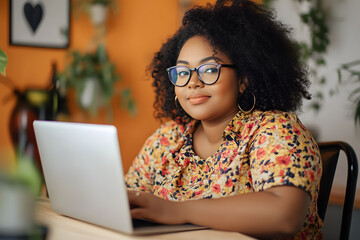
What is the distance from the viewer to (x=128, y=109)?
10.3 ft

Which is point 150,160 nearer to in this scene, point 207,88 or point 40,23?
point 207,88

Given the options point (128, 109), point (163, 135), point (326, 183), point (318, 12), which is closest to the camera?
point (326, 183)

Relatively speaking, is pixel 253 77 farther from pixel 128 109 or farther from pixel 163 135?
pixel 128 109

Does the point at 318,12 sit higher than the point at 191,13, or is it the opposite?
the point at 318,12

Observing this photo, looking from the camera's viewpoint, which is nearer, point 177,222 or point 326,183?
point 177,222

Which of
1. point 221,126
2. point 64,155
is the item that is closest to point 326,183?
point 221,126

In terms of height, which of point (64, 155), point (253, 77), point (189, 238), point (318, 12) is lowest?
point (189, 238)

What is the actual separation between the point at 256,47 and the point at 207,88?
21cm

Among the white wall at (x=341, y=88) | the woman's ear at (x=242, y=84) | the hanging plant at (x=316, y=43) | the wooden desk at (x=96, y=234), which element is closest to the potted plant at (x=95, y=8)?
the white wall at (x=341, y=88)

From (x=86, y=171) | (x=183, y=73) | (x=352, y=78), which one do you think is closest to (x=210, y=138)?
(x=183, y=73)

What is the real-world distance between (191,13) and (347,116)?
1.59 meters

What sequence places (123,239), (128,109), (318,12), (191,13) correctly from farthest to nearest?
(128,109) → (318,12) → (191,13) → (123,239)

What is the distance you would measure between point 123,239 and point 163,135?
0.86m

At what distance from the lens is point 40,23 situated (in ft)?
9.39
